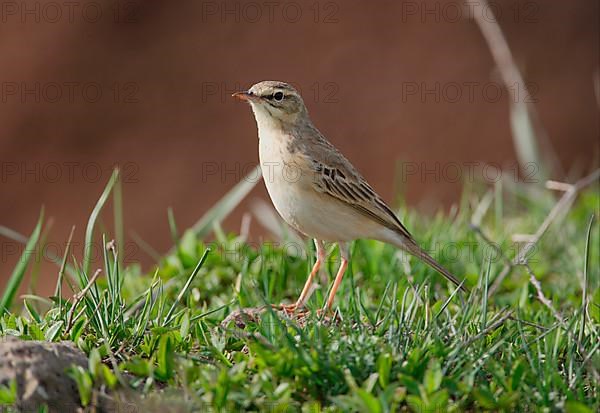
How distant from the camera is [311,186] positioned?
507cm

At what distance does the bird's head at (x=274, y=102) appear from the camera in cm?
520

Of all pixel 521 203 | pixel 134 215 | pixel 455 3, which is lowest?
pixel 134 215

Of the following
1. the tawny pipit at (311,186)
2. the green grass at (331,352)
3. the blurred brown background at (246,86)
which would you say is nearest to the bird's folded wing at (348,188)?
the tawny pipit at (311,186)

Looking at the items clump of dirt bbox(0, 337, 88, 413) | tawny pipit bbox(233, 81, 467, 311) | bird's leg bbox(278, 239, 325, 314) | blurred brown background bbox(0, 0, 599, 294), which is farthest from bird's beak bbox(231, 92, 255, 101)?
blurred brown background bbox(0, 0, 599, 294)

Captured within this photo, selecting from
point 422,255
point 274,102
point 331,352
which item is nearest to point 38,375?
point 331,352

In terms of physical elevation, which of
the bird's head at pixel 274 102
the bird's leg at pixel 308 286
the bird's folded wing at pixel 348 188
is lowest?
the bird's leg at pixel 308 286

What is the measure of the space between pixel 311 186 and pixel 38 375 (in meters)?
2.11

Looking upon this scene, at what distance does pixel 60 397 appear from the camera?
3475 millimetres

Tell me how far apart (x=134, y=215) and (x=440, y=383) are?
8.87 m

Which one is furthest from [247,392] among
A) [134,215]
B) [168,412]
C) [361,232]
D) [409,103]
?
[409,103]

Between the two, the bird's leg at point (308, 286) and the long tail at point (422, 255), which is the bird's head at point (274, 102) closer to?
the bird's leg at point (308, 286)

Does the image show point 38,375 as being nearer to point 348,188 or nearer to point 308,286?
point 308,286

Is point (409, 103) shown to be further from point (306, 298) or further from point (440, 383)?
point (440, 383)

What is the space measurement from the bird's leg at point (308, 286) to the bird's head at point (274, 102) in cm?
78
